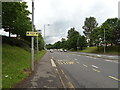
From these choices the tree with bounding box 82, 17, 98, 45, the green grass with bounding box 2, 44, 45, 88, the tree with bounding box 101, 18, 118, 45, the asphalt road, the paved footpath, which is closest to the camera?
the paved footpath

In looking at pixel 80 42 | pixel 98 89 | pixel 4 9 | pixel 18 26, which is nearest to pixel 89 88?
pixel 98 89

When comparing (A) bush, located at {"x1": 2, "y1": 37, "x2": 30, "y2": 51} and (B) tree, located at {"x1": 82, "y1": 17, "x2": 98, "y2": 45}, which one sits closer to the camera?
(A) bush, located at {"x1": 2, "y1": 37, "x2": 30, "y2": 51}

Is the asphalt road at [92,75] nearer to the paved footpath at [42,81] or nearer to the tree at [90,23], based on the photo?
the paved footpath at [42,81]

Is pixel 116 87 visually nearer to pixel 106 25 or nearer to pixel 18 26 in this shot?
pixel 18 26

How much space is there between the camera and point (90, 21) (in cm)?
9412

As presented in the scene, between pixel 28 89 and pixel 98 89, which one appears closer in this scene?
pixel 28 89

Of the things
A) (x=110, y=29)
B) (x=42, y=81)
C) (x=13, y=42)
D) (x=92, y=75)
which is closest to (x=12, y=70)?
(x=42, y=81)

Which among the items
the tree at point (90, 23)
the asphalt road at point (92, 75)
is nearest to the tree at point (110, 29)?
the tree at point (90, 23)

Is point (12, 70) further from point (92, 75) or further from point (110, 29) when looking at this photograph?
point (110, 29)

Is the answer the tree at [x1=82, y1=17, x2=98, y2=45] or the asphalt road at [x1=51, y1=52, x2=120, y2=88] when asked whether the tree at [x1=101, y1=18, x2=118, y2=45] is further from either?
the asphalt road at [x1=51, y1=52, x2=120, y2=88]

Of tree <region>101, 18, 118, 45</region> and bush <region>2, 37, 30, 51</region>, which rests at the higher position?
tree <region>101, 18, 118, 45</region>

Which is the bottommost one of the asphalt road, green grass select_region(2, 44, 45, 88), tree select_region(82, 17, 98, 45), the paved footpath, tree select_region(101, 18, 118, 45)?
the asphalt road

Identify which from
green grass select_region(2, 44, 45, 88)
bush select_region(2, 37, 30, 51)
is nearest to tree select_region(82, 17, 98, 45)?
bush select_region(2, 37, 30, 51)

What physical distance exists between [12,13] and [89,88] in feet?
35.2
